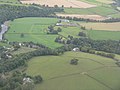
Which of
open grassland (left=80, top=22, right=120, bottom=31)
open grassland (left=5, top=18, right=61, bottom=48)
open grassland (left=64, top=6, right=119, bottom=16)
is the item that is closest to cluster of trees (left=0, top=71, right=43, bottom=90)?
open grassland (left=5, top=18, right=61, bottom=48)

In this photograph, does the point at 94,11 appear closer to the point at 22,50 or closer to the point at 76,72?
the point at 22,50

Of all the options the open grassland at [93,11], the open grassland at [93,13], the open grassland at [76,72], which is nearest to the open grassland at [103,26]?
the open grassland at [93,13]

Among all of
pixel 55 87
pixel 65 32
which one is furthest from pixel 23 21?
pixel 55 87

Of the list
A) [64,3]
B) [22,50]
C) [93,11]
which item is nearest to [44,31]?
[22,50]

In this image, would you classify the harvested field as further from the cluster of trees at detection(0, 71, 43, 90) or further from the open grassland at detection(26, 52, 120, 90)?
the cluster of trees at detection(0, 71, 43, 90)

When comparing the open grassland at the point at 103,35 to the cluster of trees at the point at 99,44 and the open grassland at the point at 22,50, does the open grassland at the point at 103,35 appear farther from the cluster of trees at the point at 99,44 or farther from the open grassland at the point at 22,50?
the open grassland at the point at 22,50

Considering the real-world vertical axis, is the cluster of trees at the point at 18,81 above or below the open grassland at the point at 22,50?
above

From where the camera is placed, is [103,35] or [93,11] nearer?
[103,35]
